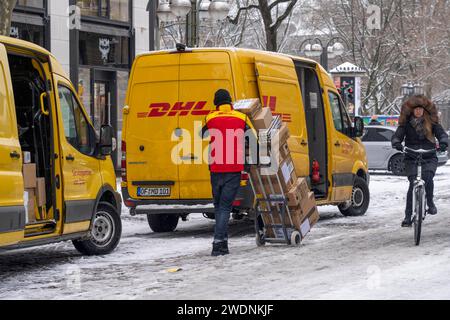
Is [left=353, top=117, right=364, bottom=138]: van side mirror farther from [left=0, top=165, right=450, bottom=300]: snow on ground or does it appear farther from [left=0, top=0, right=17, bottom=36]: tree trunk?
[left=0, top=0, right=17, bottom=36]: tree trunk

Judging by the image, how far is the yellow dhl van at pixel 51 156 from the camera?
1079 centimetres

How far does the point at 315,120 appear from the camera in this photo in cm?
1669

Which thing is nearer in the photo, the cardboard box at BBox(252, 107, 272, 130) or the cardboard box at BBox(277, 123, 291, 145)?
the cardboard box at BBox(252, 107, 272, 130)

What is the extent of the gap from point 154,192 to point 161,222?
4.78 feet

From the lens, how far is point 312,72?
54.6 feet

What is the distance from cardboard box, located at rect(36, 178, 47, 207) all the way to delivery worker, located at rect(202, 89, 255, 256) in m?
1.95

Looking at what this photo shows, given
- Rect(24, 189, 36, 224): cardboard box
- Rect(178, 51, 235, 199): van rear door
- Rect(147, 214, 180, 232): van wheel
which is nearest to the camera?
Rect(24, 189, 36, 224): cardboard box

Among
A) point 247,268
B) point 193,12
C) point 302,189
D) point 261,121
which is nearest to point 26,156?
point 261,121

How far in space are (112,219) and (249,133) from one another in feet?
7.26

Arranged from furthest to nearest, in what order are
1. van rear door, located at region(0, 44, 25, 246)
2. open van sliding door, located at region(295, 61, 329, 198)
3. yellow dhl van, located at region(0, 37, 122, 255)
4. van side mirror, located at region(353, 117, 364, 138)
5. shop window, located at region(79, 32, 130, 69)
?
shop window, located at region(79, 32, 130, 69), van side mirror, located at region(353, 117, 364, 138), open van sliding door, located at region(295, 61, 329, 198), yellow dhl van, located at region(0, 37, 122, 255), van rear door, located at region(0, 44, 25, 246)

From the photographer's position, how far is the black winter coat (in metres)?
13.1

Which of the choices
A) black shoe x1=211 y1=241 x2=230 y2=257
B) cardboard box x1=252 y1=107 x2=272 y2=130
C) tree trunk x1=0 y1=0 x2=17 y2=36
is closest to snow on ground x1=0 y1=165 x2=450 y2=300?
black shoe x1=211 y1=241 x2=230 y2=257

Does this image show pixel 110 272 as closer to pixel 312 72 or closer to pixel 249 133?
pixel 249 133

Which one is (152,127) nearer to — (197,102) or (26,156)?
(197,102)
